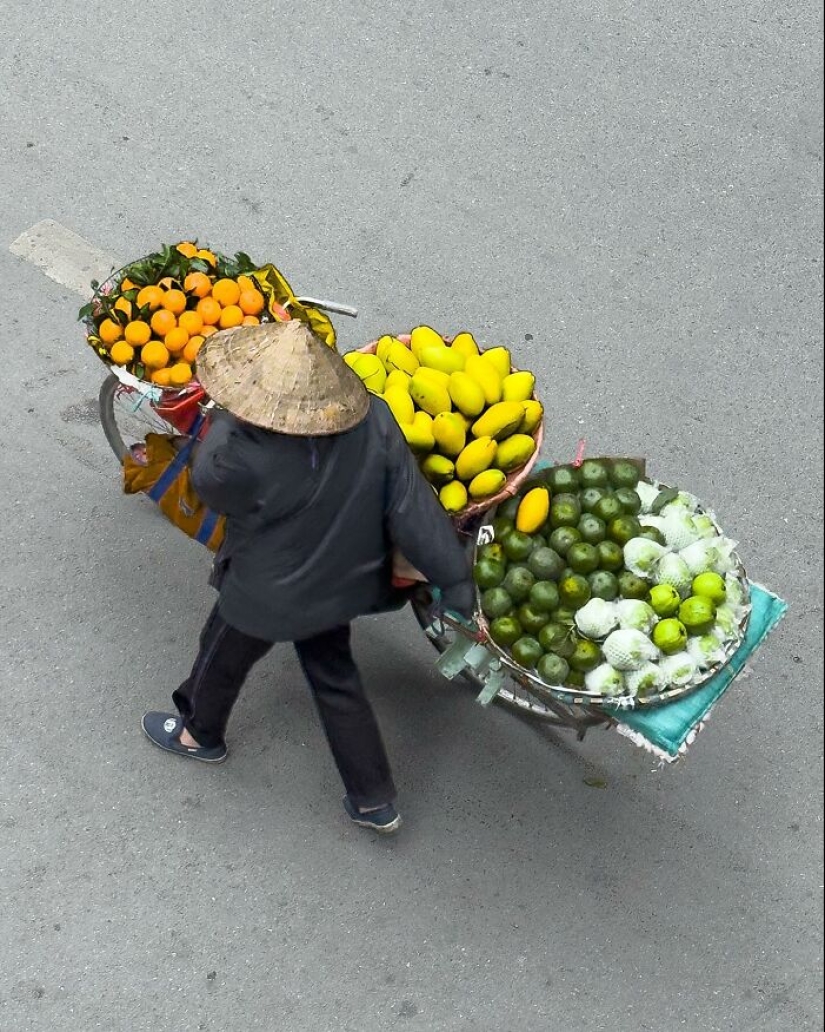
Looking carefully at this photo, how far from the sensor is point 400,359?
307 centimetres

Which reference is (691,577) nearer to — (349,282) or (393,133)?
(349,282)

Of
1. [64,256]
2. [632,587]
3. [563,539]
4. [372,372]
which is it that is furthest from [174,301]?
[64,256]

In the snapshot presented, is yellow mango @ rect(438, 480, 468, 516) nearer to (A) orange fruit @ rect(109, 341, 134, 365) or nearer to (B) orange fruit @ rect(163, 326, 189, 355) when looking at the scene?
(B) orange fruit @ rect(163, 326, 189, 355)

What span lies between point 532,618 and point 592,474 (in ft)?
1.45

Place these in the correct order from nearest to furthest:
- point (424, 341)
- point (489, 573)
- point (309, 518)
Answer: point (309, 518) < point (489, 573) < point (424, 341)

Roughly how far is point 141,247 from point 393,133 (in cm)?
123

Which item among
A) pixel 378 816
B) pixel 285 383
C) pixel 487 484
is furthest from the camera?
pixel 378 816

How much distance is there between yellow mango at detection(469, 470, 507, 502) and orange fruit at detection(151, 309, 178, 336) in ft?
3.06

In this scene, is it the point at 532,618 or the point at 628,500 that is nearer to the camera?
the point at 532,618

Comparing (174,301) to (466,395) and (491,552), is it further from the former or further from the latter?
(491,552)

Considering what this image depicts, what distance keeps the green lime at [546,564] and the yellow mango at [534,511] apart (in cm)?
8

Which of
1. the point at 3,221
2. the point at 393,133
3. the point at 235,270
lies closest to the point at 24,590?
the point at 235,270

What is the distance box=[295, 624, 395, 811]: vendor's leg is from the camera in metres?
3.11

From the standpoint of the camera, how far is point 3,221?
443cm
